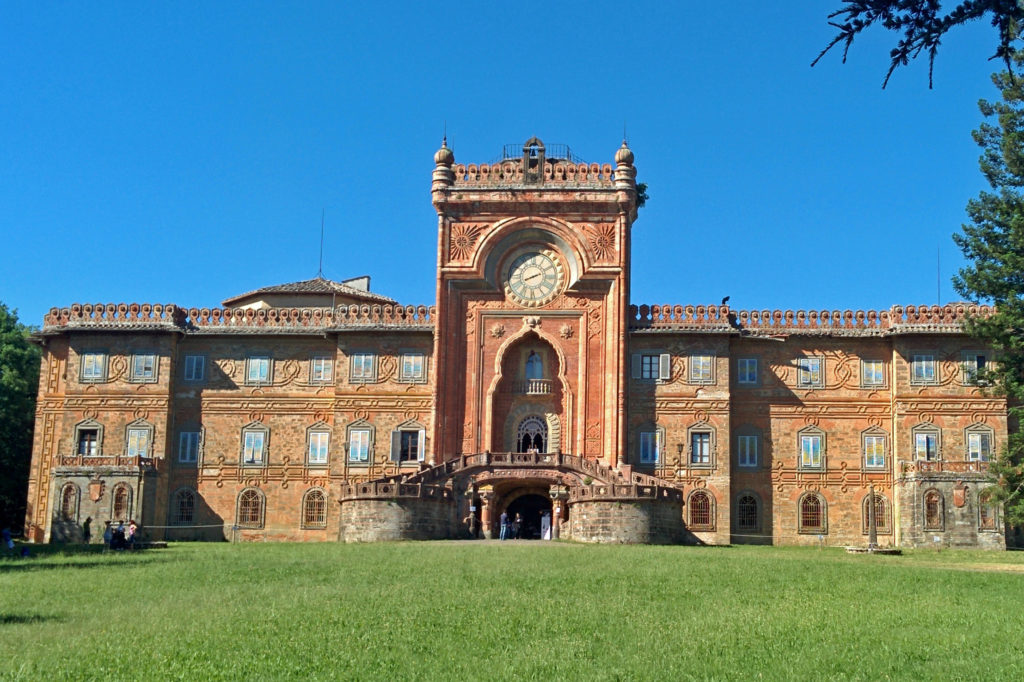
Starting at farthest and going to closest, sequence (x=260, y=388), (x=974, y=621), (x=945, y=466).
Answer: (x=260, y=388), (x=945, y=466), (x=974, y=621)

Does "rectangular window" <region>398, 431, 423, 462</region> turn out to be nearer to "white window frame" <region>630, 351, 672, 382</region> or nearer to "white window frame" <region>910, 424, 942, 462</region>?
"white window frame" <region>630, 351, 672, 382</region>

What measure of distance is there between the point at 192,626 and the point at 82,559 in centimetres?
1550

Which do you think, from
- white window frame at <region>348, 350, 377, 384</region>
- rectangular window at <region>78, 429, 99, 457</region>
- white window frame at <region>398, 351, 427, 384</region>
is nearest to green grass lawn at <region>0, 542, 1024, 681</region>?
white window frame at <region>398, 351, 427, 384</region>

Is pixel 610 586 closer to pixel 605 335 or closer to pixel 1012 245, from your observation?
pixel 1012 245

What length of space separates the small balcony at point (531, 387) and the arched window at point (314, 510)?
367 inches

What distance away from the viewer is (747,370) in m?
53.9

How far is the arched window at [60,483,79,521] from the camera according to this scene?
2034 inches

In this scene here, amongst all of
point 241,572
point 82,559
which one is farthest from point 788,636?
point 82,559

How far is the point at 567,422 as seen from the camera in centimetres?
5222

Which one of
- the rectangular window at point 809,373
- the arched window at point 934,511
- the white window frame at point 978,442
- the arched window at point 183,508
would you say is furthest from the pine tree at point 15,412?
the white window frame at point 978,442

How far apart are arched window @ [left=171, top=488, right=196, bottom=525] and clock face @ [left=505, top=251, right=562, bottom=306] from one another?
16.1 metres

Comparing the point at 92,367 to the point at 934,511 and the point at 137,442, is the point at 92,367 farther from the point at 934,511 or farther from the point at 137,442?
the point at 934,511

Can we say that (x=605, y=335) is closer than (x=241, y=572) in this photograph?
No

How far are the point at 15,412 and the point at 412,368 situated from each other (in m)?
18.7
